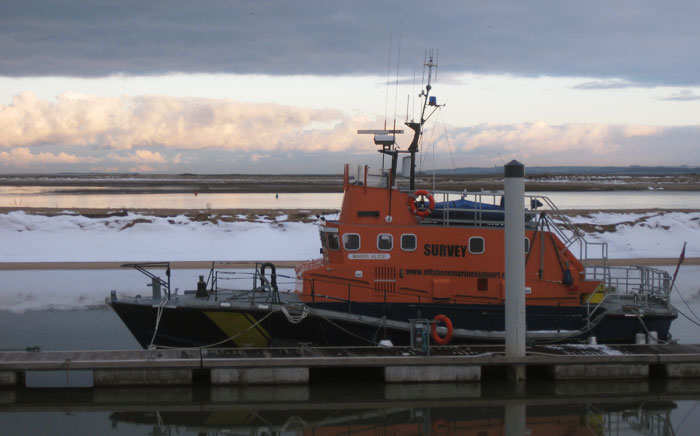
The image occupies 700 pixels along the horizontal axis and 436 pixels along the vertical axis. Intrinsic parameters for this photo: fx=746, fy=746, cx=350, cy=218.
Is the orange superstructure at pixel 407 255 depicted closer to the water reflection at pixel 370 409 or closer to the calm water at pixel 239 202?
the water reflection at pixel 370 409

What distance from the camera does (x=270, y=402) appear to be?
11734 mm

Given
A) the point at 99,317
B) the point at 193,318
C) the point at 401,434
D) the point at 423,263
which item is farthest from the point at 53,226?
the point at 401,434

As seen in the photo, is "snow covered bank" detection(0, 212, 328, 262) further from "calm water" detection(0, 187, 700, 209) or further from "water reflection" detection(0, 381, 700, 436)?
"water reflection" detection(0, 381, 700, 436)

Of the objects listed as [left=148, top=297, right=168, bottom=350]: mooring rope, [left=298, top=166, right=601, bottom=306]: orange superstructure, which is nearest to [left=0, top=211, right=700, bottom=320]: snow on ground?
[left=148, top=297, right=168, bottom=350]: mooring rope

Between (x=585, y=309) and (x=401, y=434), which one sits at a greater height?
(x=585, y=309)

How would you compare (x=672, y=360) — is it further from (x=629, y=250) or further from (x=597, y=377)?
(x=629, y=250)

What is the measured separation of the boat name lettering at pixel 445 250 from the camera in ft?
43.5

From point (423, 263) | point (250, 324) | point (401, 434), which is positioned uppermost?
point (423, 263)

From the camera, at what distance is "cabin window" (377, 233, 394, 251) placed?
1324 cm

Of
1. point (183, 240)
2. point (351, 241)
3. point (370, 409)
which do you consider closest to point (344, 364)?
point (370, 409)

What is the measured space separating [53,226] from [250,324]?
21019 mm

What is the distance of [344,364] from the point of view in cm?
1197

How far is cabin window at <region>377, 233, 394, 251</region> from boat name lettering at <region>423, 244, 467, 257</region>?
61 centimetres

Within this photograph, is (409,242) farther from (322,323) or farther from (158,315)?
(158,315)
